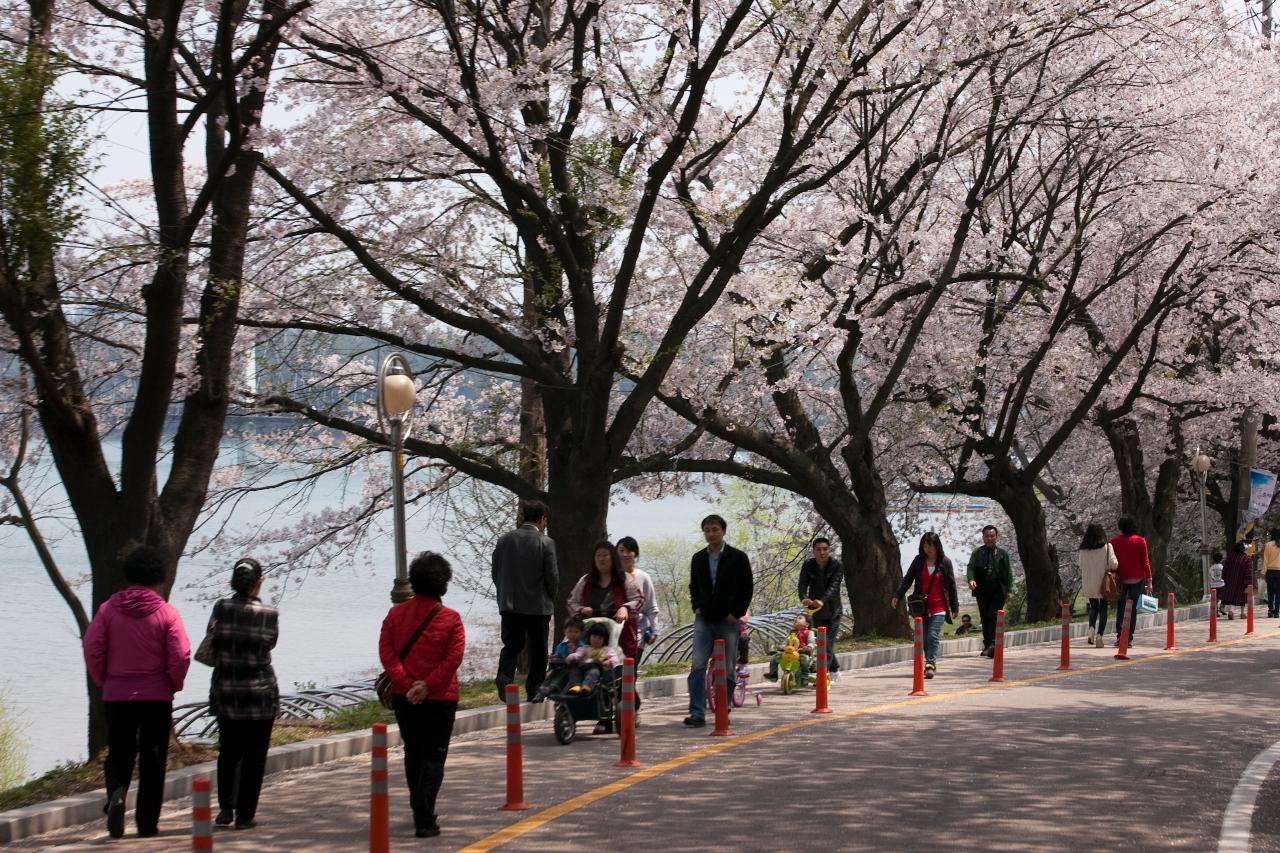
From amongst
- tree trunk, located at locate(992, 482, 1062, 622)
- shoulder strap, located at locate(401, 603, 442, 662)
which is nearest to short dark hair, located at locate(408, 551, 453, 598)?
shoulder strap, located at locate(401, 603, 442, 662)

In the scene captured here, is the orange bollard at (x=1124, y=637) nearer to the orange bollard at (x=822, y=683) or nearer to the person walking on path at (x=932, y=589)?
the person walking on path at (x=932, y=589)

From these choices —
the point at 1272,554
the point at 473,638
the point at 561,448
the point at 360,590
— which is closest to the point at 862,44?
the point at 561,448

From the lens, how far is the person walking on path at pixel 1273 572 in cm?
3297

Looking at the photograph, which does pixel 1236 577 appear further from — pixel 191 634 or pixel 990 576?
pixel 191 634

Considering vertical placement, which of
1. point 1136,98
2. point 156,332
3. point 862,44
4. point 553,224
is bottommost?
point 156,332

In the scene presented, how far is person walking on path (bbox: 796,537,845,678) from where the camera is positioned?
1753 centimetres

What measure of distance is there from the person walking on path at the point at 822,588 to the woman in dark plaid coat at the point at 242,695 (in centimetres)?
847

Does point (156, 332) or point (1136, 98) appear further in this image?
point (1136, 98)

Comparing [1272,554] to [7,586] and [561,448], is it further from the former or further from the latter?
[7,586]

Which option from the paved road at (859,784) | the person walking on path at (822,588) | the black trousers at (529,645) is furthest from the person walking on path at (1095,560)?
the black trousers at (529,645)

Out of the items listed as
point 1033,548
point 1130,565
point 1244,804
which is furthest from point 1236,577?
point 1244,804

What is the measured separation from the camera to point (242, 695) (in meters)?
9.98

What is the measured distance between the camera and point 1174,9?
23.6 metres

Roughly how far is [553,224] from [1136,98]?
12.7 m
